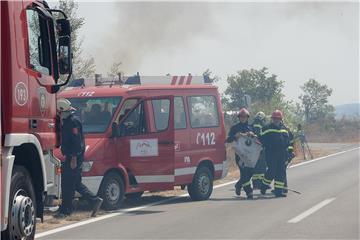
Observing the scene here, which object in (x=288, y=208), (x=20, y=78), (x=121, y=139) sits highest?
(x=20, y=78)

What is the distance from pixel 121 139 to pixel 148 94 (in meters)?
1.02

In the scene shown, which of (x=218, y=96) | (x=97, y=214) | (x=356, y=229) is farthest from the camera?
(x=218, y=96)

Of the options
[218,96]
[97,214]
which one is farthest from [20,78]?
[218,96]

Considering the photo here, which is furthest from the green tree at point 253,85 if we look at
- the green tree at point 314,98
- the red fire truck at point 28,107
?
the red fire truck at point 28,107

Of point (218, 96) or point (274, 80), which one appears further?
point (274, 80)

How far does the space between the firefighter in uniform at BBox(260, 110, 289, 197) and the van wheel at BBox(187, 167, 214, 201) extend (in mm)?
1335

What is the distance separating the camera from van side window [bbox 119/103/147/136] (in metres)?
13.6

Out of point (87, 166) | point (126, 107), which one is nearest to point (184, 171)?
point (126, 107)

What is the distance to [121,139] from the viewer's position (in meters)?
13.6

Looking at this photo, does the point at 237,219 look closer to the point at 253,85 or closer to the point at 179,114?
the point at 179,114

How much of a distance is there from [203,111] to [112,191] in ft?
9.83

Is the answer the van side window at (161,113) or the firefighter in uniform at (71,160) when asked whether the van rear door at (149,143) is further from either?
the firefighter in uniform at (71,160)

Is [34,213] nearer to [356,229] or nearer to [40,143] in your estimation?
[40,143]

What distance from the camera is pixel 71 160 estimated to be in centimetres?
1227
